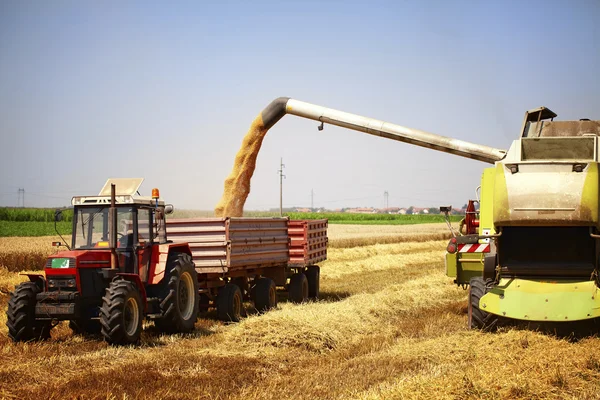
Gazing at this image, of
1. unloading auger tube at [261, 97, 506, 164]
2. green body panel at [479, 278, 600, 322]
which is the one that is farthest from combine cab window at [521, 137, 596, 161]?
unloading auger tube at [261, 97, 506, 164]

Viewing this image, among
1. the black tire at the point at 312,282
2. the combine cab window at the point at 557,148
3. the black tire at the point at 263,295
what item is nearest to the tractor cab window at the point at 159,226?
the black tire at the point at 263,295

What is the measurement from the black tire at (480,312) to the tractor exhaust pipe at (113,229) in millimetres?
5096

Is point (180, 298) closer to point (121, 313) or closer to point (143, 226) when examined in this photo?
point (143, 226)

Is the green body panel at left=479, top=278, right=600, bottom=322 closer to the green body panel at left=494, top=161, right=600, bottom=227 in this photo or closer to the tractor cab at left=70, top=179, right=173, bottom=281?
the green body panel at left=494, top=161, right=600, bottom=227

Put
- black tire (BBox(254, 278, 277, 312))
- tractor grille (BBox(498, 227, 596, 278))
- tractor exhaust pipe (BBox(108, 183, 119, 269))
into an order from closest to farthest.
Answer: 1. tractor grille (BBox(498, 227, 596, 278))
2. tractor exhaust pipe (BBox(108, 183, 119, 269))
3. black tire (BBox(254, 278, 277, 312))

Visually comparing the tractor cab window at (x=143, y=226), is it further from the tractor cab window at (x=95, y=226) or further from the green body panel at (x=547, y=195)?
the green body panel at (x=547, y=195)

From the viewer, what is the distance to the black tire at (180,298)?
10609 mm

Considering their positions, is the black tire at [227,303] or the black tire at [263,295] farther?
the black tire at [263,295]

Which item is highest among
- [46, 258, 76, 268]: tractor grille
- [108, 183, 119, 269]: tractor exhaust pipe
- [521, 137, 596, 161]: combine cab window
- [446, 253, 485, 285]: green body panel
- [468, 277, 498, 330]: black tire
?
[521, 137, 596, 161]: combine cab window

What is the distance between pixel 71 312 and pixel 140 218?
1862mm

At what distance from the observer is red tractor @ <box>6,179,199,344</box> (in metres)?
9.60

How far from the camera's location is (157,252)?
36.4 feet

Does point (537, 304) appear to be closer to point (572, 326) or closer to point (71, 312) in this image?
point (572, 326)

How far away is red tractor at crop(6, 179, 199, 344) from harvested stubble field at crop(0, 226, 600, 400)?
307mm
